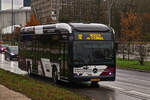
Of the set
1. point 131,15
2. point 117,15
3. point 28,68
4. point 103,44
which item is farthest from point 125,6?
point 103,44

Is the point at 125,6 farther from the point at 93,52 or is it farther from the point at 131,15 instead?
the point at 93,52

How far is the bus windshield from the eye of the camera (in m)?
17.6

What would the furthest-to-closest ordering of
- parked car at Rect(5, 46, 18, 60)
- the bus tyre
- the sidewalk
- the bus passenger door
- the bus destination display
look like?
parked car at Rect(5, 46, 18, 60) < the bus tyre < the bus passenger door < the bus destination display < the sidewalk

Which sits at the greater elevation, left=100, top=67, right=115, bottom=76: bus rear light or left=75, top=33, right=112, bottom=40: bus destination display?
left=75, top=33, right=112, bottom=40: bus destination display

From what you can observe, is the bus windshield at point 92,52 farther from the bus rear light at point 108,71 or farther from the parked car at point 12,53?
the parked car at point 12,53

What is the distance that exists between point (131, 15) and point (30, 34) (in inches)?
1837

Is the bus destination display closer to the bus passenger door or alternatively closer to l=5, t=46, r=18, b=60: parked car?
the bus passenger door

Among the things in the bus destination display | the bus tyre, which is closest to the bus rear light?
the bus destination display

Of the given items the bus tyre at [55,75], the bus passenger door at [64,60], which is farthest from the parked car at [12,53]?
the bus passenger door at [64,60]

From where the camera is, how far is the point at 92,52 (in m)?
17.9

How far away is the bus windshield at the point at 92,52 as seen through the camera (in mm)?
17625

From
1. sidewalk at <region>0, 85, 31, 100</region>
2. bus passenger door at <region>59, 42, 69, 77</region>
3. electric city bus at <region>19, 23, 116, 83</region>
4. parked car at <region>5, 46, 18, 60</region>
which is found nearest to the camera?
sidewalk at <region>0, 85, 31, 100</region>

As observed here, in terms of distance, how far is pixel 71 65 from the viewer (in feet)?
57.5

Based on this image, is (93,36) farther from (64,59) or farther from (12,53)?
(12,53)
